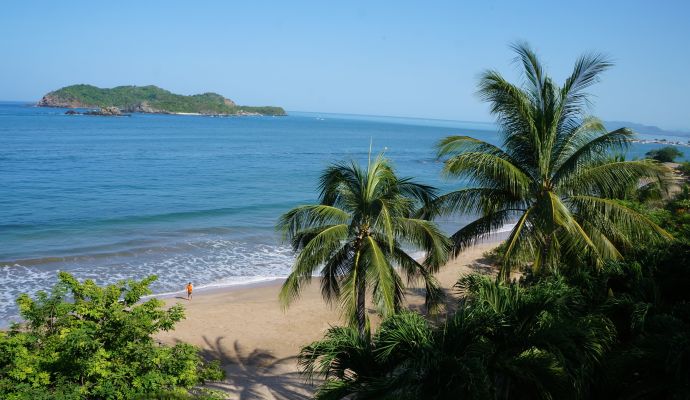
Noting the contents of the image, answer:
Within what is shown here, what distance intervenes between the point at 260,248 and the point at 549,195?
20176mm

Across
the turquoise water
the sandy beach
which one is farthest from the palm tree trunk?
the turquoise water

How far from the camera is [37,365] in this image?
7.45m

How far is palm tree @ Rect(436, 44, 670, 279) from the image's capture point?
9344mm

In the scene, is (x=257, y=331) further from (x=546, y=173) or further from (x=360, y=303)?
(x=546, y=173)

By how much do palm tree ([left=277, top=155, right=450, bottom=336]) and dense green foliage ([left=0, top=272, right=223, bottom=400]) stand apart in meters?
2.59

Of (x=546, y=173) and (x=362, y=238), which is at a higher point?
(x=546, y=173)

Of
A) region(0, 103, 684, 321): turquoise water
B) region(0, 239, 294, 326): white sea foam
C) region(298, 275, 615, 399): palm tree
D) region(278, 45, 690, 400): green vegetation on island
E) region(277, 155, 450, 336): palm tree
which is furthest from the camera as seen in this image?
region(0, 103, 684, 321): turquoise water

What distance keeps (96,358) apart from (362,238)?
179 inches

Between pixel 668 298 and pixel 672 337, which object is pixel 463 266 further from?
pixel 672 337

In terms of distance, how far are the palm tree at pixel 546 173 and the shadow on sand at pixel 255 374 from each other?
5.24 metres

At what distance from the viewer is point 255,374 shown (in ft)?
44.2

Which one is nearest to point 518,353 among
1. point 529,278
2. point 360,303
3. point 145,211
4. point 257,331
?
point 360,303

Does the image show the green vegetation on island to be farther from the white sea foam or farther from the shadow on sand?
the white sea foam

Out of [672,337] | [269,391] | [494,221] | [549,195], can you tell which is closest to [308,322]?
[269,391]
